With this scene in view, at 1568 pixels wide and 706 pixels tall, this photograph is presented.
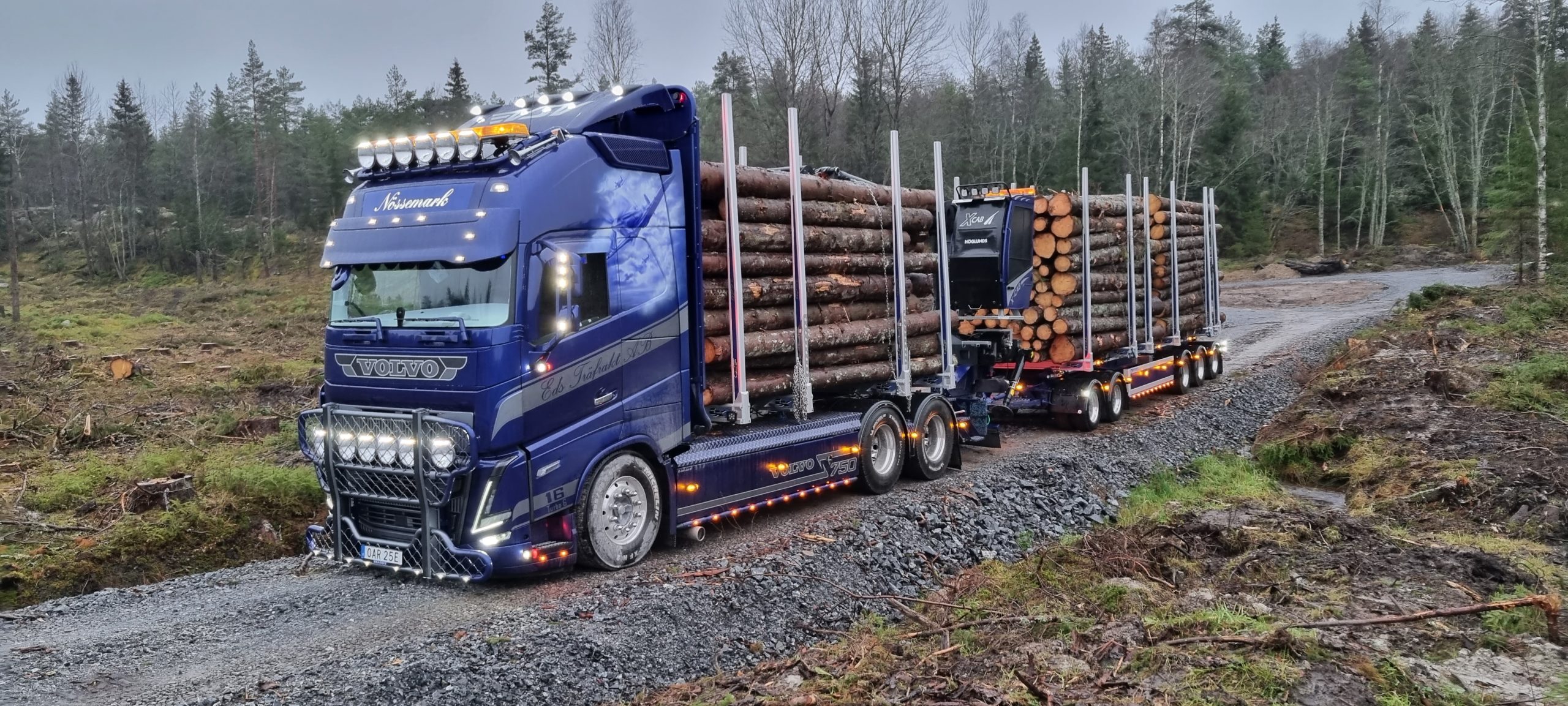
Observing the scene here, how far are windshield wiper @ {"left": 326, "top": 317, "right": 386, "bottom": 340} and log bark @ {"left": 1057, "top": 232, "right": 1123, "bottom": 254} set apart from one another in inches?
397

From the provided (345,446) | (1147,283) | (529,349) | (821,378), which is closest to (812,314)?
(821,378)

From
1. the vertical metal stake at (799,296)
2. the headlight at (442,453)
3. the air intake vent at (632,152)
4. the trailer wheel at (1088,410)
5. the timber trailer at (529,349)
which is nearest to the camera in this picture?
the headlight at (442,453)

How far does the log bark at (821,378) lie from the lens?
29.8 feet

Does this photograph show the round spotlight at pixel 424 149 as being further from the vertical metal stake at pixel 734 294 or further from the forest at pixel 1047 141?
the forest at pixel 1047 141

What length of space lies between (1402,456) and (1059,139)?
133ft

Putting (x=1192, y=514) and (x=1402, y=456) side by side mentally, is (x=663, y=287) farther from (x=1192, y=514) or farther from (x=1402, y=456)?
(x=1402, y=456)

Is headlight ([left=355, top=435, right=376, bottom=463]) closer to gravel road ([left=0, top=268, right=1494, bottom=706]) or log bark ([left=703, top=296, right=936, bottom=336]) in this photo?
gravel road ([left=0, top=268, right=1494, bottom=706])

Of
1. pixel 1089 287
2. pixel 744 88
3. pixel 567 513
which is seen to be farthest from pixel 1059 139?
pixel 567 513

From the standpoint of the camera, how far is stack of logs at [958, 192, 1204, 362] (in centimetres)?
1434

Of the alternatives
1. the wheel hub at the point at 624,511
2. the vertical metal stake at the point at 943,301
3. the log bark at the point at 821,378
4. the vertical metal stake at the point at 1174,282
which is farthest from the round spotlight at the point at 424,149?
the vertical metal stake at the point at 1174,282

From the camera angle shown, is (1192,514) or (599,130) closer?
(599,130)

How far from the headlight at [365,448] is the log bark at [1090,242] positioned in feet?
33.8

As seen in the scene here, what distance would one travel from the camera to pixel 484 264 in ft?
23.5

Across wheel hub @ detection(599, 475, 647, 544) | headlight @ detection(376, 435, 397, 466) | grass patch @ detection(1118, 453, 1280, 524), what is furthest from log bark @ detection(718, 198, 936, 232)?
grass patch @ detection(1118, 453, 1280, 524)
